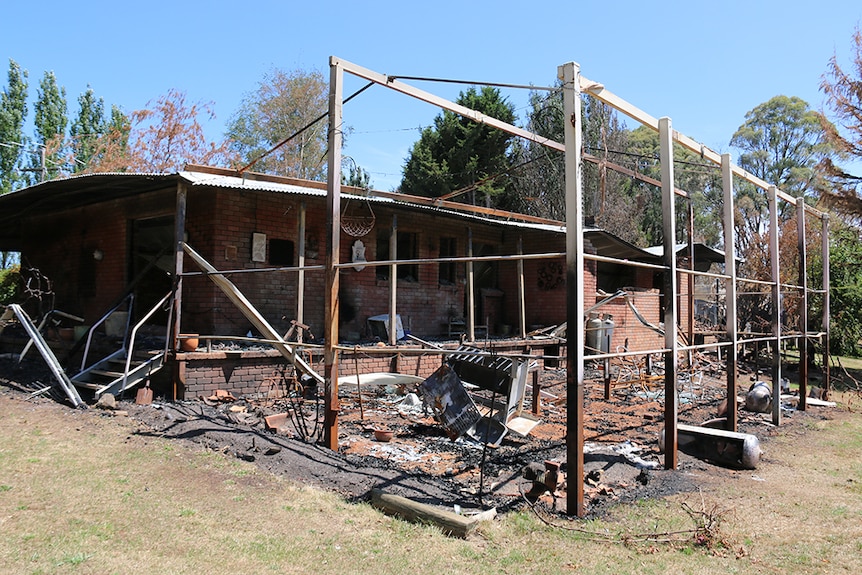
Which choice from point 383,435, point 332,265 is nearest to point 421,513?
point 383,435

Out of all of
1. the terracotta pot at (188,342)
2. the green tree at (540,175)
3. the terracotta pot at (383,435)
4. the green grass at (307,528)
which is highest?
the green tree at (540,175)

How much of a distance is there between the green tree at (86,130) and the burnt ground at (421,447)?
2221cm

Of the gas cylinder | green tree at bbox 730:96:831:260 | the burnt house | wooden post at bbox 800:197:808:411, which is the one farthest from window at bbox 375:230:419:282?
green tree at bbox 730:96:831:260

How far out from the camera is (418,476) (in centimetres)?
543

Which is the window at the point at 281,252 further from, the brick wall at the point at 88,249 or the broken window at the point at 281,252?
the brick wall at the point at 88,249

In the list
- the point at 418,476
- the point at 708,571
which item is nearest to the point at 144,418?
the point at 418,476

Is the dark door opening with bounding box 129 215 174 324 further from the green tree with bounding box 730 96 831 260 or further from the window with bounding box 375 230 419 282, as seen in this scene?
the green tree with bounding box 730 96 831 260

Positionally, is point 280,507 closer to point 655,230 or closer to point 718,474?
point 718,474

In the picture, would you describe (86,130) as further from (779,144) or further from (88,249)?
(779,144)

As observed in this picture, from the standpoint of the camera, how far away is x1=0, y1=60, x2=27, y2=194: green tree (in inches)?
1048

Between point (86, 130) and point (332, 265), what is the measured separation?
2986 centimetres

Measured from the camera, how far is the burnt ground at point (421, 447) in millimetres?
5160

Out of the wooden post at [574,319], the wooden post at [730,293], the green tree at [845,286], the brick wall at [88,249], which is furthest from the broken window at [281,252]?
the green tree at [845,286]

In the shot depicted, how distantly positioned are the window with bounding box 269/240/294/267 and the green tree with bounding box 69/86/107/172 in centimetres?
2155
